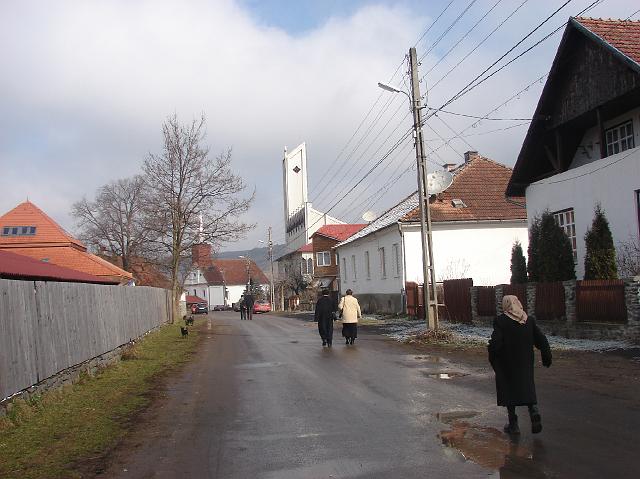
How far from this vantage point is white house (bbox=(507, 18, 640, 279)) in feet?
56.9

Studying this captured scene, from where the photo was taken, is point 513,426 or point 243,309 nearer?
point 513,426

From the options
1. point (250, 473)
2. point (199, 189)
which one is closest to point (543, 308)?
point (250, 473)

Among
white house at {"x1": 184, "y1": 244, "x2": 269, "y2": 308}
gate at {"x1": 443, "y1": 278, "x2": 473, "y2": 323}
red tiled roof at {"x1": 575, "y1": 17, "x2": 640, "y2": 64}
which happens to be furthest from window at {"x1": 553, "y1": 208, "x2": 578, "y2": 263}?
white house at {"x1": 184, "y1": 244, "x2": 269, "y2": 308}

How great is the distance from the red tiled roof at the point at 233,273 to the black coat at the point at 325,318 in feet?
299

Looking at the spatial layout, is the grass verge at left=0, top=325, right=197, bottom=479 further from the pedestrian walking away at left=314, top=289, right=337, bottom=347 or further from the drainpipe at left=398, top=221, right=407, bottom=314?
the drainpipe at left=398, top=221, right=407, bottom=314

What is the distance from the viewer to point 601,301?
51.2 ft

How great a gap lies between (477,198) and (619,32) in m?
16.0

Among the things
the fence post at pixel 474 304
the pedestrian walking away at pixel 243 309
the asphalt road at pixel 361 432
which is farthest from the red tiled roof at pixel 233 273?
the asphalt road at pixel 361 432

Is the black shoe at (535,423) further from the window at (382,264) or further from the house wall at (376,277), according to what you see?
the window at (382,264)

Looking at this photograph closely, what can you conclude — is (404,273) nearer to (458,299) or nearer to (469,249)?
(469,249)

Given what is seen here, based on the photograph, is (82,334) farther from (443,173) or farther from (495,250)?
(495,250)

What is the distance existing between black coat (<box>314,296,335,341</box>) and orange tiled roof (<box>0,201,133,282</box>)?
24911 mm

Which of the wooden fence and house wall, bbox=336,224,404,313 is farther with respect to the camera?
house wall, bbox=336,224,404,313

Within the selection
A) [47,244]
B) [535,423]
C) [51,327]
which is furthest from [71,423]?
[47,244]
